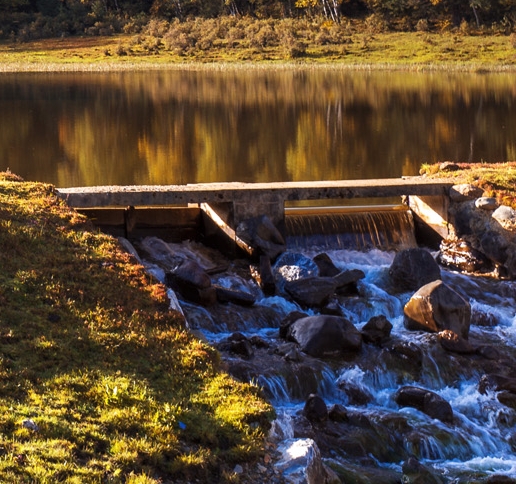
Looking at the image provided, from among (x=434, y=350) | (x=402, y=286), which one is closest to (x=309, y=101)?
(x=402, y=286)

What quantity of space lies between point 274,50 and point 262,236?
79621 mm

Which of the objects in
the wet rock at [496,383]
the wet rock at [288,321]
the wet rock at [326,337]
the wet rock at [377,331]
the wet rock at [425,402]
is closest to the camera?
the wet rock at [425,402]

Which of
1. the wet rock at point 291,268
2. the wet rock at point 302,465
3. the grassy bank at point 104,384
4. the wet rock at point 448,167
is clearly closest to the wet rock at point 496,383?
the grassy bank at point 104,384

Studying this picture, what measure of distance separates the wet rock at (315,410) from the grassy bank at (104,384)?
1137 mm

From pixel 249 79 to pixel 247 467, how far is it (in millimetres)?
69113

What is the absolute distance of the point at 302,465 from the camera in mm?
9766

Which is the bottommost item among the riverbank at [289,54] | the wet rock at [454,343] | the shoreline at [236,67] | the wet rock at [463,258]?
the shoreline at [236,67]

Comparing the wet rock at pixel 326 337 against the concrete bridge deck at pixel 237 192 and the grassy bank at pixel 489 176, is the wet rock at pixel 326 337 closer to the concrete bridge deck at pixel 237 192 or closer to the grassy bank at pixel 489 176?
the concrete bridge deck at pixel 237 192

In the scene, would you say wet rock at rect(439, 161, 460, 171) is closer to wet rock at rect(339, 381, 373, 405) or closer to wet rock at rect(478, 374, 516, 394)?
wet rock at rect(478, 374, 516, 394)

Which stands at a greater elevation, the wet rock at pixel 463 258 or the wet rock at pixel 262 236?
the wet rock at pixel 262 236

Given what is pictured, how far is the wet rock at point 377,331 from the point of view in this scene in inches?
627

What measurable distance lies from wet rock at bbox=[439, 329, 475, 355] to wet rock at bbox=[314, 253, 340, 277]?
201 inches

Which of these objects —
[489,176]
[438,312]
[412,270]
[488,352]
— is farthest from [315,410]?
[489,176]

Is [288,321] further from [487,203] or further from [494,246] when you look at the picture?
[487,203]
